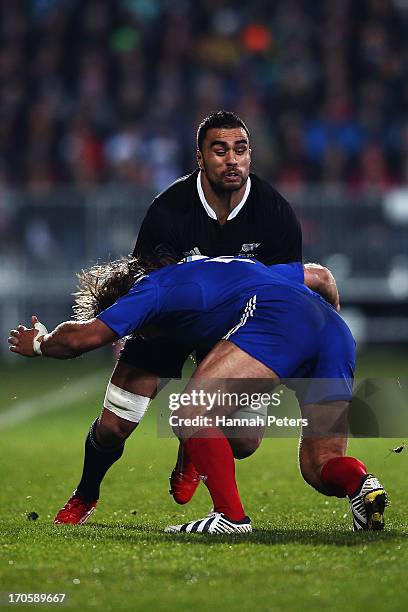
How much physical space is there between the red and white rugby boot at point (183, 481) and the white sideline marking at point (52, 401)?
12.1 feet

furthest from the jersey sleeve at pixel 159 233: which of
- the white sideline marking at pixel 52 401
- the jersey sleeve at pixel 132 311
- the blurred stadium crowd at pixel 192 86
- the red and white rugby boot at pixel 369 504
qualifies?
the blurred stadium crowd at pixel 192 86

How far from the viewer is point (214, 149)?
22.4ft

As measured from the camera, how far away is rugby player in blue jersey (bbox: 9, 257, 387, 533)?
5535mm

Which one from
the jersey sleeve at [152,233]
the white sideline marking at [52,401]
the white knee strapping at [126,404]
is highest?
the jersey sleeve at [152,233]

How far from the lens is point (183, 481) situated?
6.78m

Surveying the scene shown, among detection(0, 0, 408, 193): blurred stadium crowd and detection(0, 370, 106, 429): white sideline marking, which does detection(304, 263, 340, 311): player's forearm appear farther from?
detection(0, 0, 408, 193): blurred stadium crowd

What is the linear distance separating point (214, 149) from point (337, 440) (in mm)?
1730

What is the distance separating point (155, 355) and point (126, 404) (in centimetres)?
27

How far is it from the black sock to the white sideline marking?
3933 millimetres

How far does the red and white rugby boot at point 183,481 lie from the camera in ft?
22.1

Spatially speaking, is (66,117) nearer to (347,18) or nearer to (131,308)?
(347,18)

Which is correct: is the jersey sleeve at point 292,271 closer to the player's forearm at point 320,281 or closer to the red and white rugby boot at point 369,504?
the player's forearm at point 320,281

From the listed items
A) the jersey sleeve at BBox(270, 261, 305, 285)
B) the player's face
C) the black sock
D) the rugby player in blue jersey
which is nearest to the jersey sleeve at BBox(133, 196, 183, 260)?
the player's face

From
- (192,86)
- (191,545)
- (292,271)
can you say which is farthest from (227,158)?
(192,86)
